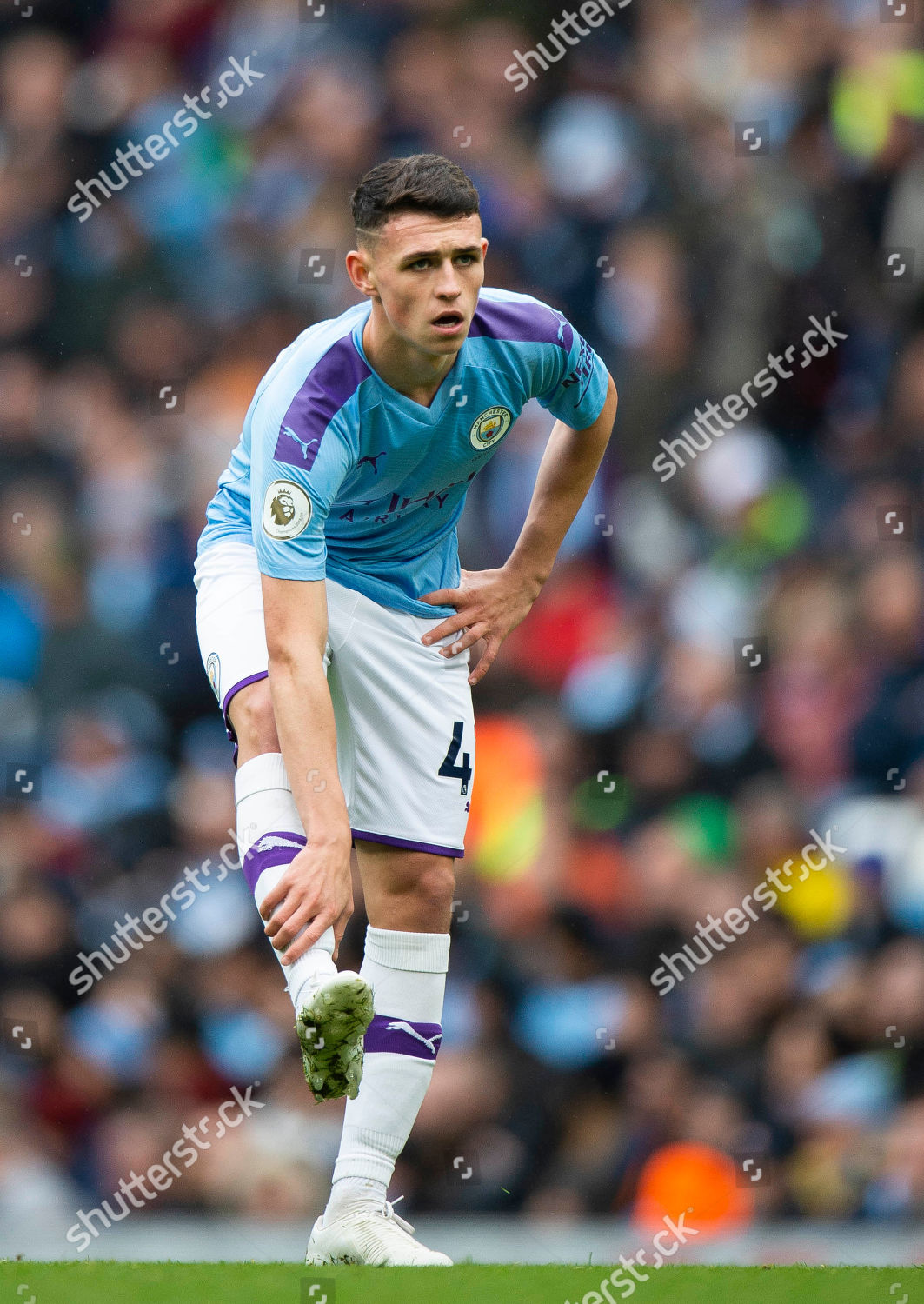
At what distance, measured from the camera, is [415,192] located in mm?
2617

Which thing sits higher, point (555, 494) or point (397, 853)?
point (555, 494)

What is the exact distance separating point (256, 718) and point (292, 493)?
41 centimetres

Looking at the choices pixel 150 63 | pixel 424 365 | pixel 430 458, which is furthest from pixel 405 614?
pixel 150 63

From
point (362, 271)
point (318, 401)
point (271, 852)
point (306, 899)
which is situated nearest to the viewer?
point (306, 899)

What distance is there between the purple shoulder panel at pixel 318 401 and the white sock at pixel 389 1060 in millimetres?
984

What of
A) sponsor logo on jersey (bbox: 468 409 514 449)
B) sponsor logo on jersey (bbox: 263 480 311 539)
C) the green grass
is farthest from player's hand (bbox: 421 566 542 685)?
the green grass

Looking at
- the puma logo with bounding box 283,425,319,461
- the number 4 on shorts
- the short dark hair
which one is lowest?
the number 4 on shorts

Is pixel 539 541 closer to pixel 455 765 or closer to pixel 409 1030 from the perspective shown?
pixel 455 765

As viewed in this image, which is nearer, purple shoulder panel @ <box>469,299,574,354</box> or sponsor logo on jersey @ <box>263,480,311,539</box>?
sponsor logo on jersey @ <box>263,480,311,539</box>

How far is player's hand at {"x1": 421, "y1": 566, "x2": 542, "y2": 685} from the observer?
Answer: 3.12 meters

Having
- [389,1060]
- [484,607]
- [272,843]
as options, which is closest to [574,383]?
[484,607]

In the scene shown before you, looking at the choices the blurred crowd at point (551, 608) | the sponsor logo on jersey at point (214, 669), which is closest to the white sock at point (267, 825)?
the sponsor logo on jersey at point (214, 669)

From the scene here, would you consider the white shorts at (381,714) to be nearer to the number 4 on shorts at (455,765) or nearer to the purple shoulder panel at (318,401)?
the number 4 on shorts at (455,765)

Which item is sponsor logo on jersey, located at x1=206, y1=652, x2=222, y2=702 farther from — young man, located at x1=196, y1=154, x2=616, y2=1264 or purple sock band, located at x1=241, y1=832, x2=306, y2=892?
purple sock band, located at x1=241, y1=832, x2=306, y2=892
